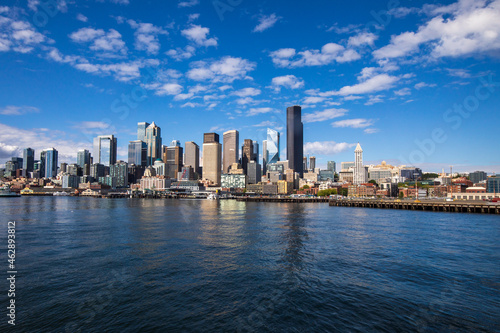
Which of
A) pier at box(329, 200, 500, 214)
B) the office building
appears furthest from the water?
the office building

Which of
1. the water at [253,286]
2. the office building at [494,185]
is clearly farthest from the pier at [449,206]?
the office building at [494,185]

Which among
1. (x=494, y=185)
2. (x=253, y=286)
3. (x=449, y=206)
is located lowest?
(x=449, y=206)

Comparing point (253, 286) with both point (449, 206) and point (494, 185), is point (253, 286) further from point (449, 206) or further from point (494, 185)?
point (494, 185)

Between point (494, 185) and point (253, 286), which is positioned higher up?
point (494, 185)

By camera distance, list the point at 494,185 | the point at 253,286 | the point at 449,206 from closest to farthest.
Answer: the point at 253,286, the point at 449,206, the point at 494,185

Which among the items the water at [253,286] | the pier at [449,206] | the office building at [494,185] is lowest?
the pier at [449,206]

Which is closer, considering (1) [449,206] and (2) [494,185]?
(1) [449,206]

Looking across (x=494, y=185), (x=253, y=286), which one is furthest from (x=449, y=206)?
(x=494, y=185)

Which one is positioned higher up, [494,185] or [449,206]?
[494,185]

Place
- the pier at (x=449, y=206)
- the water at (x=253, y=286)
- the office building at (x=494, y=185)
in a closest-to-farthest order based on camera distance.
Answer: the water at (x=253, y=286) → the pier at (x=449, y=206) → the office building at (x=494, y=185)

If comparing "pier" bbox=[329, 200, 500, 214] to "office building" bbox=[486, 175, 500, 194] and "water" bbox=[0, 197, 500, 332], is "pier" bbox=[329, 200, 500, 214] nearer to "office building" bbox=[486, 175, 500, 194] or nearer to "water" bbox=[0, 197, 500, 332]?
"water" bbox=[0, 197, 500, 332]

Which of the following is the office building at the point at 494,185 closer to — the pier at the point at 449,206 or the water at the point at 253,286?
the pier at the point at 449,206

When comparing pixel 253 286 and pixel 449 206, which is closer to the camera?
pixel 253 286

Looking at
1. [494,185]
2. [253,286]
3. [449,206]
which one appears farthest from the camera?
[494,185]
